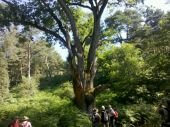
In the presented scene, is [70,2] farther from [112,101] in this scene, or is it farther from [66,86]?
[66,86]

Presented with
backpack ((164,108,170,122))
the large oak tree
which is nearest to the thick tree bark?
the large oak tree

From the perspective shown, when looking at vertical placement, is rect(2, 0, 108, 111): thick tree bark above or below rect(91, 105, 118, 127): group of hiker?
above

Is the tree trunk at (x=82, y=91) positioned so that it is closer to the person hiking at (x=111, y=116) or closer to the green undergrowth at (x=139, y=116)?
the person hiking at (x=111, y=116)

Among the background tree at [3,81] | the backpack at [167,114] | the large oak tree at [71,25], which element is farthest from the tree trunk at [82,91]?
the background tree at [3,81]

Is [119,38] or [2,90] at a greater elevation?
[119,38]

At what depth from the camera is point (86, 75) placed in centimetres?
1933

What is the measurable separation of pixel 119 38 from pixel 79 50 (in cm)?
4164

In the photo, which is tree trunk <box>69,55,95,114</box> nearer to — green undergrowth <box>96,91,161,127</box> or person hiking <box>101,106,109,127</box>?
person hiking <box>101,106,109,127</box>

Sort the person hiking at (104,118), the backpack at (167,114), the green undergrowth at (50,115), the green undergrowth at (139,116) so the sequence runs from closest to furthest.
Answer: the backpack at (167,114)
the green undergrowth at (50,115)
the person hiking at (104,118)
the green undergrowth at (139,116)

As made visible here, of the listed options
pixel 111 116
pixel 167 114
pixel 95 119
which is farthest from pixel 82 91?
pixel 167 114

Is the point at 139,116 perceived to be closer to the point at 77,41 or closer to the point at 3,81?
the point at 77,41

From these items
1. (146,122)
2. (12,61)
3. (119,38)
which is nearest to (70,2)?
(146,122)

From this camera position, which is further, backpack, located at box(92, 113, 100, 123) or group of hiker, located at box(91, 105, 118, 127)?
backpack, located at box(92, 113, 100, 123)

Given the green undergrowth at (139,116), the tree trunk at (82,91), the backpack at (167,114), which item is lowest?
the green undergrowth at (139,116)
